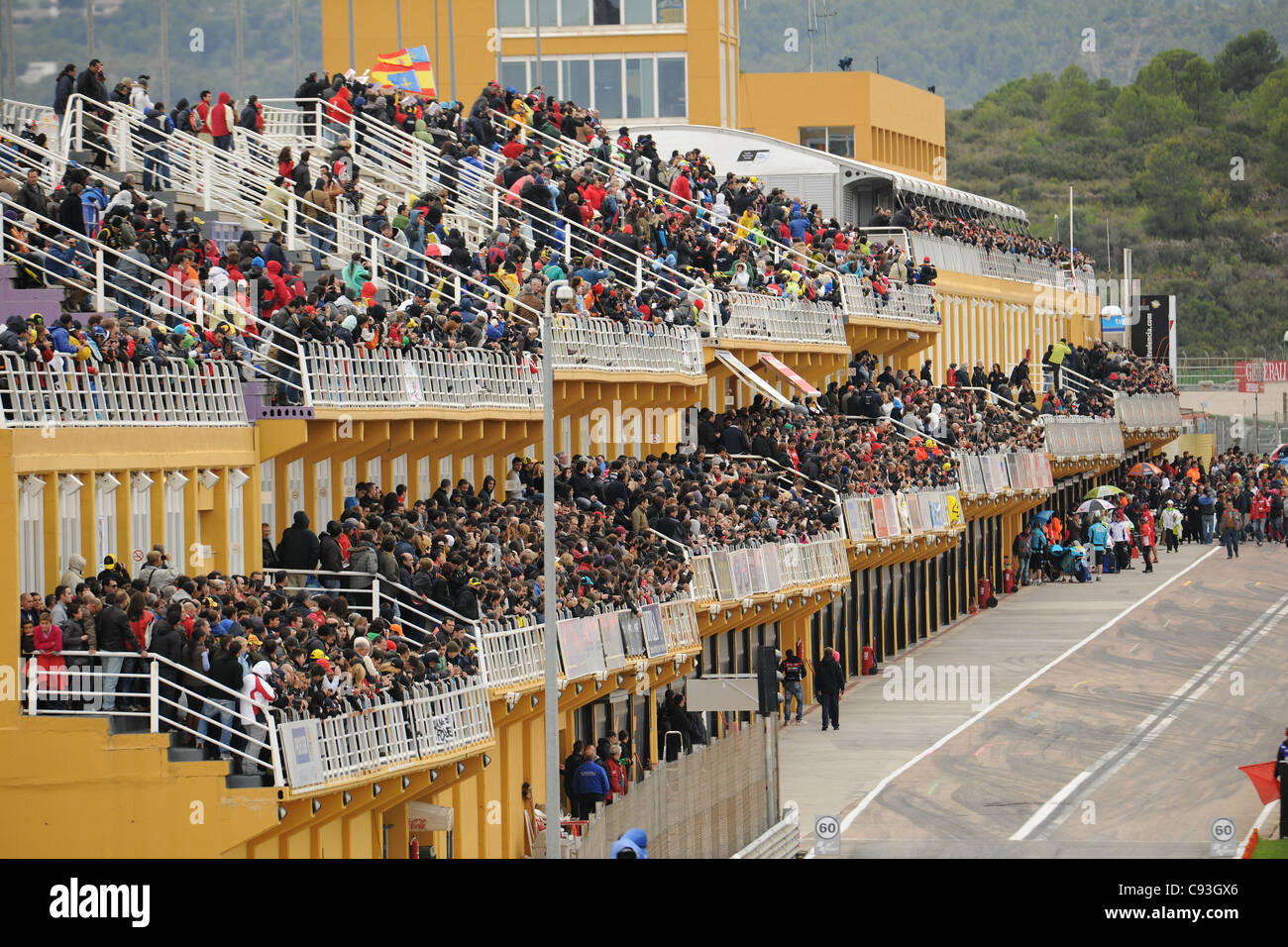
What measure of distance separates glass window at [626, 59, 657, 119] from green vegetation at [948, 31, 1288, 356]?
134ft

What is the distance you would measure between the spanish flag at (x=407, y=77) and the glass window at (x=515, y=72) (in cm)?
1800

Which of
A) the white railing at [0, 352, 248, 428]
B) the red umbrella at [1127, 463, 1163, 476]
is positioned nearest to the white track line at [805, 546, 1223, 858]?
the white railing at [0, 352, 248, 428]

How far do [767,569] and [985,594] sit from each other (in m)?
21.8

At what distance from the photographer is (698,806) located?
30.4 meters

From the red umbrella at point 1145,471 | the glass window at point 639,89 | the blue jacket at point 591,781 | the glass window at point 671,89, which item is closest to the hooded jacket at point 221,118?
the blue jacket at point 591,781

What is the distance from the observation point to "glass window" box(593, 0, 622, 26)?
73375 mm

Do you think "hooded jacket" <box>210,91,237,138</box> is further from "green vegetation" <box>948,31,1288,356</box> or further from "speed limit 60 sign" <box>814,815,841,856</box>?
"green vegetation" <box>948,31,1288,356</box>

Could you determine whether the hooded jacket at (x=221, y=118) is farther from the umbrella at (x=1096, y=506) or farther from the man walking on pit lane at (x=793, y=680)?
the umbrella at (x=1096, y=506)

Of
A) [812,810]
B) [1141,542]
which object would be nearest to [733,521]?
[812,810]

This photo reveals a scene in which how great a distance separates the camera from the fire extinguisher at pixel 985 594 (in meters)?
64.0

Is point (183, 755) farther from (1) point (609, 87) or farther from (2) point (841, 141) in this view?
(2) point (841, 141)
